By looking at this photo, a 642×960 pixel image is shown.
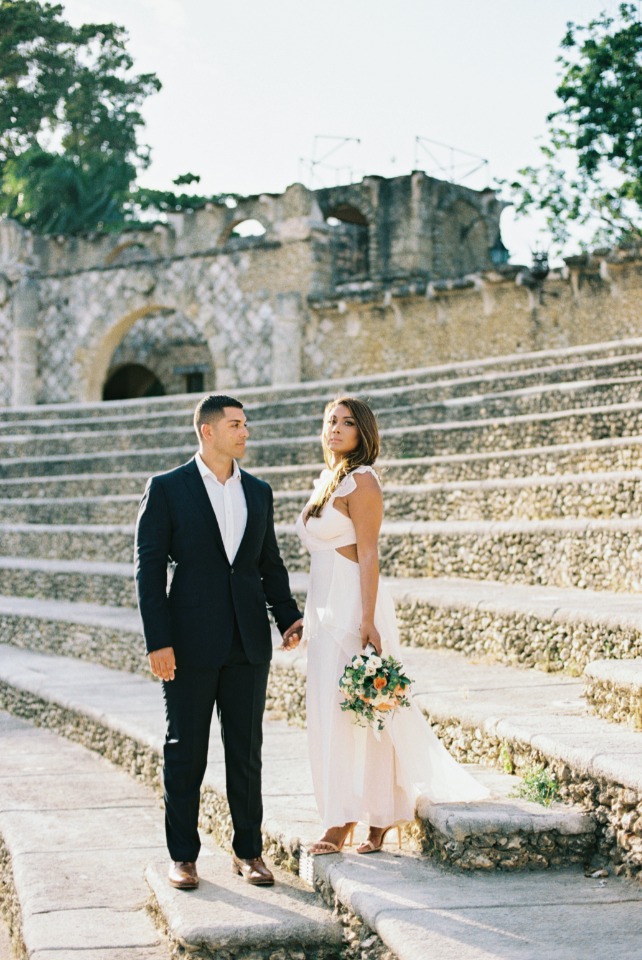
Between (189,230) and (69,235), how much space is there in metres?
3.32

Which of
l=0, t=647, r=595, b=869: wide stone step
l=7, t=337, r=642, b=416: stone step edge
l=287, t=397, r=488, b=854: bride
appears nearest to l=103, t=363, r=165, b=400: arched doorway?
l=7, t=337, r=642, b=416: stone step edge

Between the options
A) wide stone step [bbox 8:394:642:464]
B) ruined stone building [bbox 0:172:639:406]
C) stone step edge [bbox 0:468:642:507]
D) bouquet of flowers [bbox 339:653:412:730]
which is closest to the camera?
bouquet of flowers [bbox 339:653:412:730]

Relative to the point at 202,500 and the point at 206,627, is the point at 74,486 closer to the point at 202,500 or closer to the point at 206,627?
the point at 202,500

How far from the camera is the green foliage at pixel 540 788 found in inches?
157

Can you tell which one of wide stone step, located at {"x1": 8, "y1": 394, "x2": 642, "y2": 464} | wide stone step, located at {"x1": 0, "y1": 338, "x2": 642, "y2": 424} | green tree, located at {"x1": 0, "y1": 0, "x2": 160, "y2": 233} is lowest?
wide stone step, located at {"x1": 8, "y1": 394, "x2": 642, "y2": 464}

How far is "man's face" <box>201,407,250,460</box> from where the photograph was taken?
4156mm

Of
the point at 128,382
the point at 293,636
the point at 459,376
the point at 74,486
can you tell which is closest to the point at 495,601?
the point at 293,636

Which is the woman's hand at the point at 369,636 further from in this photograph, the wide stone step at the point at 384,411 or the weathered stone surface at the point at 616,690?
the wide stone step at the point at 384,411

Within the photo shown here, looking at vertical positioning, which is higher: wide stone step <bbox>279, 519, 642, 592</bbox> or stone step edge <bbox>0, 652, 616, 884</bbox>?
wide stone step <bbox>279, 519, 642, 592</bbox>

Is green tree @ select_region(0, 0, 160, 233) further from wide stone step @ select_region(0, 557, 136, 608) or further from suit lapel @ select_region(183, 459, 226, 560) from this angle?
Answer: suit lapel @ select_region(183, 459, 226, 560)

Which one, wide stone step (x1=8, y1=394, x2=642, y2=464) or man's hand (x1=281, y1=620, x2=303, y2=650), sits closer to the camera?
man's hand (x1=281, y1=620, x2=303, y2=650)

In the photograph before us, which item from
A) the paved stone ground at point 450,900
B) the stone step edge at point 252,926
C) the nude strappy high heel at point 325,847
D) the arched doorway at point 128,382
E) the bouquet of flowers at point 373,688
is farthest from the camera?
the arched doorway at point 128,382

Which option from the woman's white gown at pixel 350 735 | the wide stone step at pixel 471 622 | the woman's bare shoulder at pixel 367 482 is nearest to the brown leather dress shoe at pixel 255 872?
the woman's white gown at pixel 350 735

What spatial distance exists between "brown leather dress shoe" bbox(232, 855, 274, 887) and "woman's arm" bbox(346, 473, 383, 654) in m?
0.85
